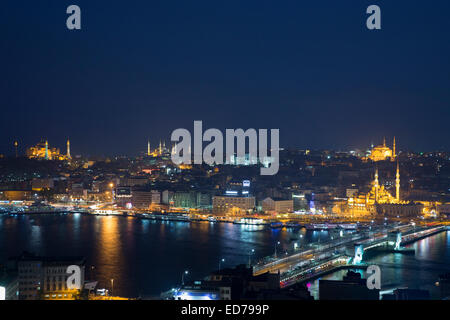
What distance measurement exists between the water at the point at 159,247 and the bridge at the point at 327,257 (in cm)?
36

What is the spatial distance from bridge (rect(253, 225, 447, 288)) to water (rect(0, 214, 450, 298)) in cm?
36

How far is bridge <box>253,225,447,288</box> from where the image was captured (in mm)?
7902

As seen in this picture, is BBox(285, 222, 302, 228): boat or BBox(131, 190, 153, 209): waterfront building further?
BBox(131, 190, 153, 209): waterfront building

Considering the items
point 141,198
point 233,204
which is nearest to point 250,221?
point 233,204

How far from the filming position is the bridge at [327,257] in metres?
7.90

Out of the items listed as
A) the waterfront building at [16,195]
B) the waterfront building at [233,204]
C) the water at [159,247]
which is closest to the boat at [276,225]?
the water at [159,247]

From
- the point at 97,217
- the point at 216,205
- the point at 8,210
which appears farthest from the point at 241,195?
the point at 8,210

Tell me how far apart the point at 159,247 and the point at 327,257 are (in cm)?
302

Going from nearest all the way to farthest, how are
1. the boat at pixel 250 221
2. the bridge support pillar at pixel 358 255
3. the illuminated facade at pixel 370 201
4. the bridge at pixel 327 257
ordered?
the bridge at pixel 327 257 < the bridge support pillar at pixel 358 255 < the boat at pixel 250 221 < the illuminated facade at pixel 370 201

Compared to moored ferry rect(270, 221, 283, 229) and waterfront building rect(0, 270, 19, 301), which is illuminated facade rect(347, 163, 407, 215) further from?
waterfront building rect(0, 270, 19, 301)

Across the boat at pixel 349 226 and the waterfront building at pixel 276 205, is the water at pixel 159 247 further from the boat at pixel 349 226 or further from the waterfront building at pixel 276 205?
the waterfront building at pixel 276 205

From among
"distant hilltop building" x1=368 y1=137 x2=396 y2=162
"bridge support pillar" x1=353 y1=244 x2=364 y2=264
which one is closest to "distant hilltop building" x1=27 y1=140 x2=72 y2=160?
"distant hilltop building" x1=368 y1=137 x2=396 y2=162
